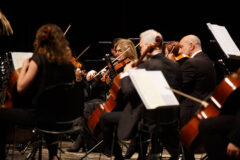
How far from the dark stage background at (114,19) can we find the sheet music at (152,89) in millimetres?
3532

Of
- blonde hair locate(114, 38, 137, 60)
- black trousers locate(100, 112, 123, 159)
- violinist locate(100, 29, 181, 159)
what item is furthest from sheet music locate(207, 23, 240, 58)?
blonde hair locate(114, 38, 137, 60)

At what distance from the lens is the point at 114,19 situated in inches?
277

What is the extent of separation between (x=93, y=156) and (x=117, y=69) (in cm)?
103

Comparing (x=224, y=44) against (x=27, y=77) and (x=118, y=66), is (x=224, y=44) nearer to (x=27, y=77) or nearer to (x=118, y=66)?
(x=118, y=66)

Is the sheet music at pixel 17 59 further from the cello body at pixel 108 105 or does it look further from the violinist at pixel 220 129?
the violinist at pixel 220 129

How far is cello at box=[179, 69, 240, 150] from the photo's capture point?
2434 mm

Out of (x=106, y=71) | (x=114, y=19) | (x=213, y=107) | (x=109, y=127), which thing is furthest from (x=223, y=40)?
(x=114, y=19)

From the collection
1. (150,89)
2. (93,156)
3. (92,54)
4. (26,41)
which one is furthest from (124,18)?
(150,89)

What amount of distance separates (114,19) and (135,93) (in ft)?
13.9

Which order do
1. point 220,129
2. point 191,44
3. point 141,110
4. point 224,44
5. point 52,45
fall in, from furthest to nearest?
point 191,44 → point 224,44 → point 141,110 → point 52,45 → point 220,129

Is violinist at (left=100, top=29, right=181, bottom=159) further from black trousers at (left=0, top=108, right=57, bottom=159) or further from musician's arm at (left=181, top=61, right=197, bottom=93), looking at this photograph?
black trousers at (left=0, top=108, right=57, bottom=159)

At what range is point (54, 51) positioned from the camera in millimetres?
2820

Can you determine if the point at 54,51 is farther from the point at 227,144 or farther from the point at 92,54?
the point at 92,54

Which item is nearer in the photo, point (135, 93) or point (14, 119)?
point (14, 119)
